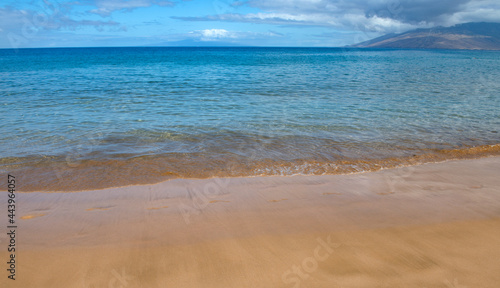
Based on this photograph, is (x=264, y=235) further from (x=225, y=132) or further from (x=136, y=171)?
(x=225, y=132)

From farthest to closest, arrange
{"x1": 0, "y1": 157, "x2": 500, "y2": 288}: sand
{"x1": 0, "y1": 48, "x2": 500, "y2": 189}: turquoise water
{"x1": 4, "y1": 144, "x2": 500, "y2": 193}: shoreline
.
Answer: {"x1": 0, "y1": 48, "x2": 500, "y2": 189}: turquoise water < {"x1": 4, "y1": 144, "x2": 500, "y2": 193}: shoreline < {"x1": 0, "y1": 157, "x2": 500, "y2": 288}: sand

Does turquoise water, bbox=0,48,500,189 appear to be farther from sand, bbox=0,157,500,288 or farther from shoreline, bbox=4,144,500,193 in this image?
sand, bbox=0,157,500,288

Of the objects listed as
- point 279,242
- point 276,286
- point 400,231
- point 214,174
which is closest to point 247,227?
point 279,242

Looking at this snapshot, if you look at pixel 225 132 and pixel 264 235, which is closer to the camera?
pixel 264 235

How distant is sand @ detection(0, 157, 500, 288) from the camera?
3.23m

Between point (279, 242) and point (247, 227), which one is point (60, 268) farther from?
point (279, 242)

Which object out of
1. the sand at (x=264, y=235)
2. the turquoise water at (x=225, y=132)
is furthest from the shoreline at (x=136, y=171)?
the sand at (x=264, y=235)

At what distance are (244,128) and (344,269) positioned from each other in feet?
24.0

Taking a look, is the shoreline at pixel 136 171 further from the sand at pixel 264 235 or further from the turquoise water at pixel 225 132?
the sand at pixel 264 235

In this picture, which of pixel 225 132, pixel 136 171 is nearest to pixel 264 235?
pixel 136 171

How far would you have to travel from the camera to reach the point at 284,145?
27.9 feet

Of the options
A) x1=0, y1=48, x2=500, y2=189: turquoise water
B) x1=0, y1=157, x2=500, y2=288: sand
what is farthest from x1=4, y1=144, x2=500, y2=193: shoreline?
x1=0, y1=157, x2=500, y2=288: sand

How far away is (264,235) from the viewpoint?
4027mm

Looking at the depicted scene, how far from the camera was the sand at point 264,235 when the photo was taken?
323 centimetres
